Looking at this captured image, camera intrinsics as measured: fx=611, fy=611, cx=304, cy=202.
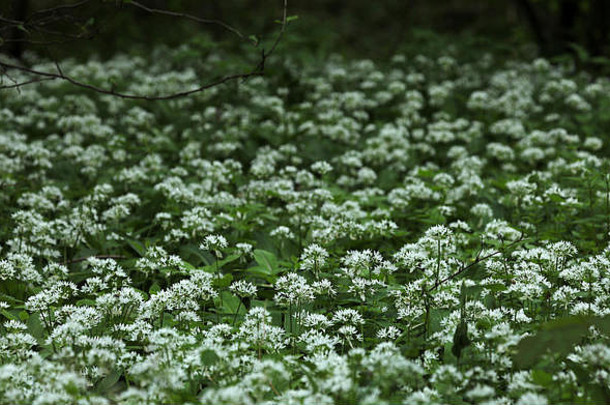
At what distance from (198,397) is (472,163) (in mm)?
4303

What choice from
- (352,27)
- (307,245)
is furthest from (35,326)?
(352,27)

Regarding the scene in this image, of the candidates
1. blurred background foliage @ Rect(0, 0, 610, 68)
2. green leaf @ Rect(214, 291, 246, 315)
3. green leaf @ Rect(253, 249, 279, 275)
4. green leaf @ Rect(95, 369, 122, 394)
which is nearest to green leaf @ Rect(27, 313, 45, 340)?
green leaf @ Rect(95, 369, 122, 394)

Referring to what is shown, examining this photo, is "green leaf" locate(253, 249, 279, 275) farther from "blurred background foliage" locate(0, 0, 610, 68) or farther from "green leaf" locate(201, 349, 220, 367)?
"blurred background foliage" locate(0, 0, 610, 68)

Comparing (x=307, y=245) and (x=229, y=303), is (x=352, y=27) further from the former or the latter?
(x=229, y=303)

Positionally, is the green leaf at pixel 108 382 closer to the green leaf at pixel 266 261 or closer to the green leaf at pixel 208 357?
the green leaf at pixel 208 357

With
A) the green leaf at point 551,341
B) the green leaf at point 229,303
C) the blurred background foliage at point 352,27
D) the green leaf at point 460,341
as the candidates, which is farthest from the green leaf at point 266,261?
the blurred background foliage at point 352,27

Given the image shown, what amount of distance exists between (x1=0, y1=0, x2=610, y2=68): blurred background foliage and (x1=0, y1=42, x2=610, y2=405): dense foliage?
1100 millimetres

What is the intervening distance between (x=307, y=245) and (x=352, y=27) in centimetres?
1594

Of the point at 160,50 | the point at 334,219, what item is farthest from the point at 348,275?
the point at 160,50

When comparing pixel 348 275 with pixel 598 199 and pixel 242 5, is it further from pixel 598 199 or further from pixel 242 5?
pixel 242 5

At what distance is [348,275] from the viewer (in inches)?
148

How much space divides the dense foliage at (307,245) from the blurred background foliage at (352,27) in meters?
1.10

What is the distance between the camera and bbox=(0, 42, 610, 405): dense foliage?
8.91 feet

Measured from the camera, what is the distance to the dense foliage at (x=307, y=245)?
2.71m
